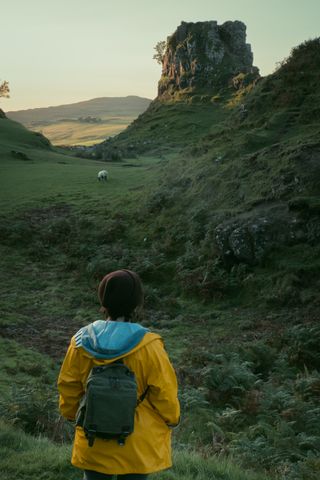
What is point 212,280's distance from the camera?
16.1 meters

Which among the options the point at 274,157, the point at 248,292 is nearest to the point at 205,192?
the point at 274,157

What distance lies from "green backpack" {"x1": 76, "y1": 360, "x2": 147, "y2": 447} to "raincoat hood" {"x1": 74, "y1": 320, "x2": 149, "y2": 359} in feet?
0.37

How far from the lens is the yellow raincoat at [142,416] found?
416 centimetres

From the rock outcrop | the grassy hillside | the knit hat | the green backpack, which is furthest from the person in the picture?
the rock outcrop

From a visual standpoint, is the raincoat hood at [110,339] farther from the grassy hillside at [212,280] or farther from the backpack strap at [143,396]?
the grassy hillside at [212,280]

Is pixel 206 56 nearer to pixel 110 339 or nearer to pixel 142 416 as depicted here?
pixel 110 339

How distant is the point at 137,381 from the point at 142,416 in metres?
0.29

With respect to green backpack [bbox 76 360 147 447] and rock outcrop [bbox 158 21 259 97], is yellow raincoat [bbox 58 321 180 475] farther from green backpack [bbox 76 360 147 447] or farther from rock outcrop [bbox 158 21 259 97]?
rock outcrop [bbox 158 21 259 97]

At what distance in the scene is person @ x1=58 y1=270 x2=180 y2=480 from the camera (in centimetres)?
416

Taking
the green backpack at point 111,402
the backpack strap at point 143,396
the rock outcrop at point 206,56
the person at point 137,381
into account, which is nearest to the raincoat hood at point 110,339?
the person at point 137,381

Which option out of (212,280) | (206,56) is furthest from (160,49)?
(212,280)

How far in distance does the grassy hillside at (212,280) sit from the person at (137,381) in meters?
1.78

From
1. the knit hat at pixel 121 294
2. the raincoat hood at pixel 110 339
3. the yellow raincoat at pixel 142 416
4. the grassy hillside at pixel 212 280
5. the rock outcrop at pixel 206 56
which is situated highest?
the rock outcrop at pixel 206 56

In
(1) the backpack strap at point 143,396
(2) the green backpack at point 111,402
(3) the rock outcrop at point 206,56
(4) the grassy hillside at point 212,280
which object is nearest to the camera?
(2) the green backpack at point 111,402
